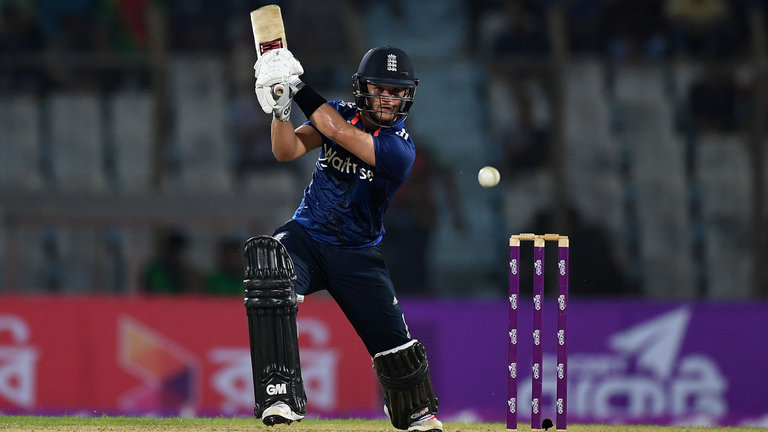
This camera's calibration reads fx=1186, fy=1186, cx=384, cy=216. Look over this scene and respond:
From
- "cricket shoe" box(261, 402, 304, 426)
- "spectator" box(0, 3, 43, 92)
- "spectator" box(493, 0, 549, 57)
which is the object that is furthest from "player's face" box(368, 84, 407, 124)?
"spectator" box(0, 3, 43, 92)

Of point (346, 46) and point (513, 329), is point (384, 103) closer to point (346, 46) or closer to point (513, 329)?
point (513, 329)

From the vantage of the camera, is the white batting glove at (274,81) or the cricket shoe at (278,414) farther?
the white batting glove at (274,81)

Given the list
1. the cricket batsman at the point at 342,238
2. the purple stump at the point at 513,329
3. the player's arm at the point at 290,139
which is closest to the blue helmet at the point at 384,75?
the cricket batsman at the point at 342,238

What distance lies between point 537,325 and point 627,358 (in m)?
3.18

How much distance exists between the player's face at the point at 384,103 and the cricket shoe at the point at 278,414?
3.81 ft

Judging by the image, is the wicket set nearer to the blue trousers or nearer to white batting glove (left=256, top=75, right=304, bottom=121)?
the blue trousers

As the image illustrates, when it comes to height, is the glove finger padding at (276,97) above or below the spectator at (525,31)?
below

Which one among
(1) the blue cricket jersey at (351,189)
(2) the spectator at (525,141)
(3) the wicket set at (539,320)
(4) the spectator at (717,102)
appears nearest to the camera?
(1) the blue cricket jersey at (351,189)

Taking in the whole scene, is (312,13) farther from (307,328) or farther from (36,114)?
(307,328)

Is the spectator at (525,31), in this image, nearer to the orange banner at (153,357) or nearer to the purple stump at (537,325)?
the orange banner at (153,357)

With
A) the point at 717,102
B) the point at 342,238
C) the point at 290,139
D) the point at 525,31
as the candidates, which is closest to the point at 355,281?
the point at 342,238

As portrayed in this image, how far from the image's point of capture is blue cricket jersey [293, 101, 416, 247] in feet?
15.1

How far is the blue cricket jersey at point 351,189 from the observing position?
462 cm

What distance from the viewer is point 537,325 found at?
4.98 m
